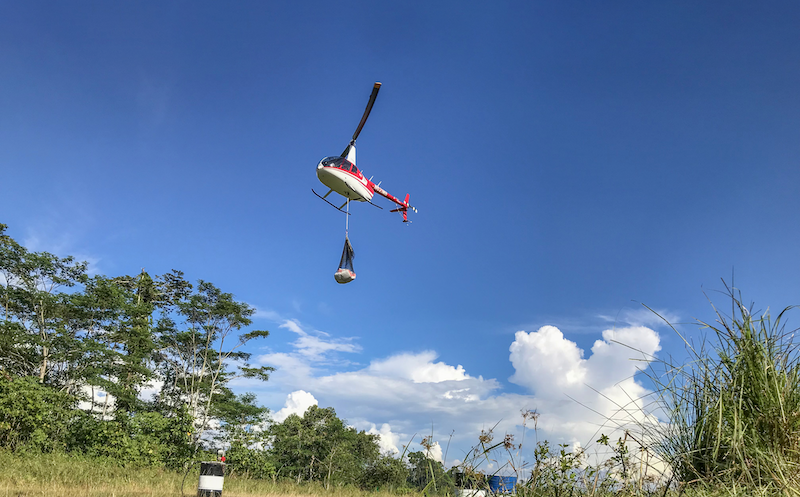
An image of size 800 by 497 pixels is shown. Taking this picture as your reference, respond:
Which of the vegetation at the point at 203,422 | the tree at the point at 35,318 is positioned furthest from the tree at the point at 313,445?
the tree at the point at 35,318

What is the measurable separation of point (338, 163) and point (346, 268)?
3.26 m

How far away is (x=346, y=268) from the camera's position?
479 inches

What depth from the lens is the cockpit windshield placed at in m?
13.4

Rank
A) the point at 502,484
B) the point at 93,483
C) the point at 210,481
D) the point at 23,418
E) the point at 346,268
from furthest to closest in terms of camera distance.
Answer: the point at 23,418, the point at 346,268, the point at 93,483, the point at 210,481, the point at 502,484

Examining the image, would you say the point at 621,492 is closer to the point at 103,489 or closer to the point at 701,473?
the point at 701,473

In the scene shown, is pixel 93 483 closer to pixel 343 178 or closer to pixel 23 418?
pixel 23 418

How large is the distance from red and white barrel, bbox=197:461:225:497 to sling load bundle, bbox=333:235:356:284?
16.6 ft

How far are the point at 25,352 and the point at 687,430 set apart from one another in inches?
1186

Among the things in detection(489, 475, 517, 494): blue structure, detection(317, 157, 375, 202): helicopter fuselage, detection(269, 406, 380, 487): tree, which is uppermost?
detection(317, 157, 375, 202): helicopter fuselage

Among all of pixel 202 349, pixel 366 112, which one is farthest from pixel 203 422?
pixel 366 112

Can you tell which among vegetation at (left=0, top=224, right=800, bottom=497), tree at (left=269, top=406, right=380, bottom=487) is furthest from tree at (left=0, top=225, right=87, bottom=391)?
tree at (left=269, top=406, right=380, bottom=487)

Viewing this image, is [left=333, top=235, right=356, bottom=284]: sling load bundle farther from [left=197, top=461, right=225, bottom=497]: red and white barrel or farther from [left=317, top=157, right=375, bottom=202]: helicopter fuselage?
[left=197, top=461, right=225, bottom=497]: red and white barrel

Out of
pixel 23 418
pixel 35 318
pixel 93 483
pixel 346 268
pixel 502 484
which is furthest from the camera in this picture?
pixel 35 318

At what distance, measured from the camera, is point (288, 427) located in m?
32.8
